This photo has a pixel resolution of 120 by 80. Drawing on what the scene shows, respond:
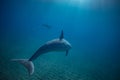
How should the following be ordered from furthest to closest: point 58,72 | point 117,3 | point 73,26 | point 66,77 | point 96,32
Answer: point 73,26 → point 96,32 → point 117,3 → point 58,72 → point 66,77

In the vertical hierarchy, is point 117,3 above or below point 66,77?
above

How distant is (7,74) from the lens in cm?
621

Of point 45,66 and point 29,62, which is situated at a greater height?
point 29,62

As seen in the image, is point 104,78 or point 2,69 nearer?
point 2,69

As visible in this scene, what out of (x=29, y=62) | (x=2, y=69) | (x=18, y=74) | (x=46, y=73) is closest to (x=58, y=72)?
(x=46, y=73)

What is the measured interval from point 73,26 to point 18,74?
2756 inches

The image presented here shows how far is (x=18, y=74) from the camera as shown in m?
6.45

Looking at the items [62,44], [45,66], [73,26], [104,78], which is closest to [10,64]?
[45,66]

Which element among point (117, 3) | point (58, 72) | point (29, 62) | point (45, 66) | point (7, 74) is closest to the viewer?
point (29, 62)

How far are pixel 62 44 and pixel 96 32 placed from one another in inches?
2470

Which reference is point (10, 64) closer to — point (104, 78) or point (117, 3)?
point (104, 78)

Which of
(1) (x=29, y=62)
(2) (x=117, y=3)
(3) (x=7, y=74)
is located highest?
(2) (x=117, y=3)

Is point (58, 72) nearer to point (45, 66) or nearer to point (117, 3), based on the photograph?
point (45, 66)

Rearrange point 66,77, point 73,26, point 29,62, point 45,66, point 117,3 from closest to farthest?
point 29,62 → point 66,77 → point 45,66 → point 117,3 → point 73,26
